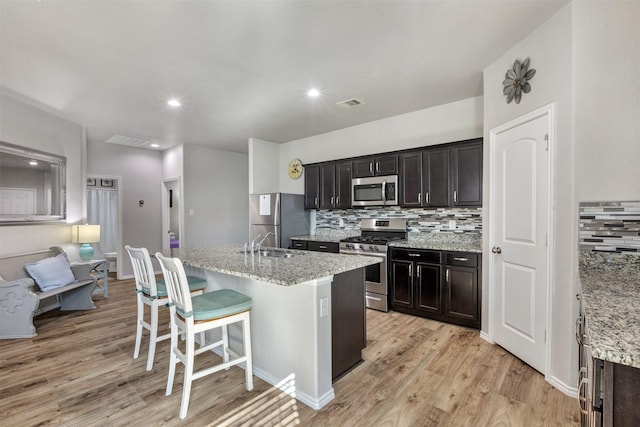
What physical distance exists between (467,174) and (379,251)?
1354 mm

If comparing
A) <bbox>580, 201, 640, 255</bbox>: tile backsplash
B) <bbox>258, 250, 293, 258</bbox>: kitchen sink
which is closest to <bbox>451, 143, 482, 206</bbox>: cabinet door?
<bbox>580, 201, 640, 255</bbox>: tile backsplash

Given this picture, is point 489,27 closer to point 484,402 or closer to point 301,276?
point 301,276

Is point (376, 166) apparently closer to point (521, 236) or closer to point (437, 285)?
point (437, 285)

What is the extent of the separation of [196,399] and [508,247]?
8.88ft

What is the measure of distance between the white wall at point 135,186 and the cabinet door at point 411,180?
5033mm

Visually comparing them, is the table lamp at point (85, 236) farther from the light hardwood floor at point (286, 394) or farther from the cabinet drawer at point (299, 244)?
the cabinet drawer at point (299, 244)

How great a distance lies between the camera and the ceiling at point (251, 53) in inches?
79.2

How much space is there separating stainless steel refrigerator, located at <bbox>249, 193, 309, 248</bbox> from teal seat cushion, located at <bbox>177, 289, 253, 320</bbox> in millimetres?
2603

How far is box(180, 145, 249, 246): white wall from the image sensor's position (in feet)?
18.8

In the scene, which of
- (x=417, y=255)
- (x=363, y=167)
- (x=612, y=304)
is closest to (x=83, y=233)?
(x=363, y=167)

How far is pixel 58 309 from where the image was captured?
3.96 m

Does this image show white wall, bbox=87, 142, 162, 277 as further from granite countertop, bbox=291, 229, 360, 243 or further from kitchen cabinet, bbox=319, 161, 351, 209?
kitchen cabinet, bbox=319, 161, 351, 209

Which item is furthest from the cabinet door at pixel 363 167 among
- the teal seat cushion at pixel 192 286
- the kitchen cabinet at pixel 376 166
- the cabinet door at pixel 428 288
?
the teal seat cushion at pixel 192 286

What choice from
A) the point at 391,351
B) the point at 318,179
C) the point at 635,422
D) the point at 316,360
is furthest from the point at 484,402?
the point at 318,179
